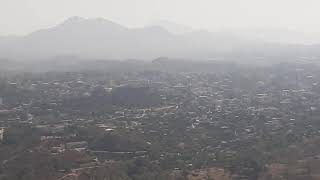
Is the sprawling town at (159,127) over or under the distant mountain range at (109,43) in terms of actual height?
under

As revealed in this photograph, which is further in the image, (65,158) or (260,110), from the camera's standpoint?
(260,110)

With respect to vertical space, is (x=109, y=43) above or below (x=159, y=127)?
above

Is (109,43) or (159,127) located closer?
(159,127)

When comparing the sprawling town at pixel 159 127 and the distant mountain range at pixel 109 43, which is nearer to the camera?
the sprawling town at pixel 159 127

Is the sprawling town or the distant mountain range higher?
the distant mountain range

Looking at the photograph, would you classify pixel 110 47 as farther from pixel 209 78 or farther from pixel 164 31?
pixel 209 78

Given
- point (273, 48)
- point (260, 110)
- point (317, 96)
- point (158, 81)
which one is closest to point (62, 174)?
point (260, 110)

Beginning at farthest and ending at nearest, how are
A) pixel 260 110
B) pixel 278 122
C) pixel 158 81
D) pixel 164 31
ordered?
pixel 164 31, pixel 158 81, pixel 260 110, pixel 278 122

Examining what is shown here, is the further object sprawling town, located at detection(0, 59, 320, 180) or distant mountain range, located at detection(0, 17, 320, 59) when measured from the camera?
distant mountain range, located at detection(0, 17, 320, 59)
